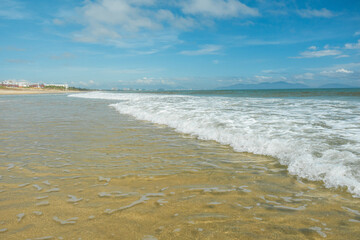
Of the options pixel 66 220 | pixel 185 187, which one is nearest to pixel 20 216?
pixel 66 220

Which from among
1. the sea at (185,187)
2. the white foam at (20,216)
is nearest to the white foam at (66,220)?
the sea at (185,187)

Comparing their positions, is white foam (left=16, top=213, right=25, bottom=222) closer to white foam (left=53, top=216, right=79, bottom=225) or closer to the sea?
the sea

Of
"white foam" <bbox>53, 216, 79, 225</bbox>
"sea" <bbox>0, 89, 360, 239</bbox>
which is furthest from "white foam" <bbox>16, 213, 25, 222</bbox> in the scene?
"white foam" <bbox>53, 216, 79, 225</bbox>

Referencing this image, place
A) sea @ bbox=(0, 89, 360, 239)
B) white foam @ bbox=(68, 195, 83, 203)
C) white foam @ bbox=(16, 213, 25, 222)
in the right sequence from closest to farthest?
sea @ bbox=(0, 89, 360, 239), white foam @ bbox=(16, 213, 25, 222), white foam @ bbox=(68, 195, 83, 203)

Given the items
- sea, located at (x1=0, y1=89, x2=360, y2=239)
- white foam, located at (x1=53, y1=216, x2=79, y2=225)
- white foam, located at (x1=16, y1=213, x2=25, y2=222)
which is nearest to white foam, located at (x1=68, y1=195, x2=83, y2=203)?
sea, located at (x1=0, y1=89, x2=360, y2=239)

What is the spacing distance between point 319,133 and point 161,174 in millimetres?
4129

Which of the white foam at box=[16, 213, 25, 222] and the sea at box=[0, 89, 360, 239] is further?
the white foam at box=[16, 213, 25, 222]

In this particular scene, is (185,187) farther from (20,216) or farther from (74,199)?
(20,216)

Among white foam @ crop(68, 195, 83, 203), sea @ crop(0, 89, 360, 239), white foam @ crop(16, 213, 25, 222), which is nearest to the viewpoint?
sea @ crop(0, 89, 360, 239)

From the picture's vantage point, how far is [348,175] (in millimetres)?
3346

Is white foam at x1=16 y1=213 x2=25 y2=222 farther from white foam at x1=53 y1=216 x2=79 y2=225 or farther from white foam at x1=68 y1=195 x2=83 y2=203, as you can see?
white foam at x1=68 y1=195 x2=83 y2=203

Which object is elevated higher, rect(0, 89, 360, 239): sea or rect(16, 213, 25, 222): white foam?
rect(0, 89, 360, 239): sea

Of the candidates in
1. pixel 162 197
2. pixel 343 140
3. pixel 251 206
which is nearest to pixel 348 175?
pixel 251 206

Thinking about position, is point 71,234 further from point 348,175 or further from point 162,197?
point 348,175
